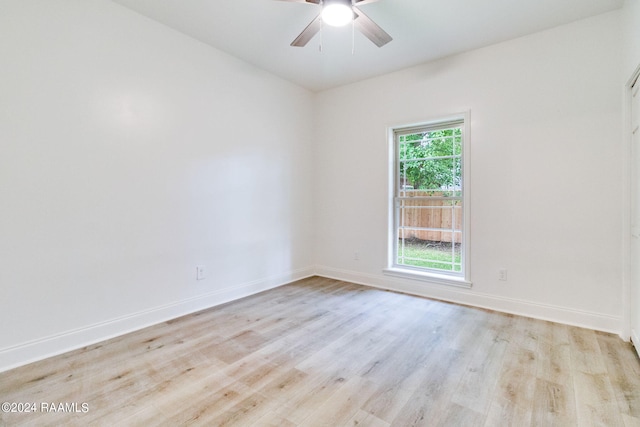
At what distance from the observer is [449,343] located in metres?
2.26

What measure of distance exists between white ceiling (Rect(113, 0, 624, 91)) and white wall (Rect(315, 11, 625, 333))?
8.8 inches

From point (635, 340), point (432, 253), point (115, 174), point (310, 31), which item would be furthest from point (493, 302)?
point (115, 174)

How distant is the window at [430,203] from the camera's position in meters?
3.29

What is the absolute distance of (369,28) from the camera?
2.21m

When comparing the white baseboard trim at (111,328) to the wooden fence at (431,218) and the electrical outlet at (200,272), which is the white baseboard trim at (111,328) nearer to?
the electrical outlet at (200,272)

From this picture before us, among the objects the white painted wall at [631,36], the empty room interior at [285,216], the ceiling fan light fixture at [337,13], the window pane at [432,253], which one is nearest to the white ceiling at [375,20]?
the empty room interior at [285,216]

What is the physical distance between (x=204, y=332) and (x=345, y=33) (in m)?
2.95

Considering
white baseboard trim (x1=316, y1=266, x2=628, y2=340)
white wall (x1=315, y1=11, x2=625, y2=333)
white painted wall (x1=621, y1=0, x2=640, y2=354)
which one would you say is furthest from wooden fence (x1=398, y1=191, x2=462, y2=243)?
white painted wall (x1=621, y1=0, x2=640, y2=354)

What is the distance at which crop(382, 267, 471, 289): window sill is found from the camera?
A: 10.4ft

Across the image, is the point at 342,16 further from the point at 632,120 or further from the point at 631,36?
the point at 632,120

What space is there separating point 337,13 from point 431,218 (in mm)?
2406

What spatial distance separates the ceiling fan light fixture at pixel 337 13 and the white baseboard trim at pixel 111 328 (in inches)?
106

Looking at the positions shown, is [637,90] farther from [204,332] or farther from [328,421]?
[204,332]

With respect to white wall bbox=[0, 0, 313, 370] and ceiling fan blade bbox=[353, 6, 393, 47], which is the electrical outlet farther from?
ceiling fan blade bbox=[353, 6, 393, 47]
